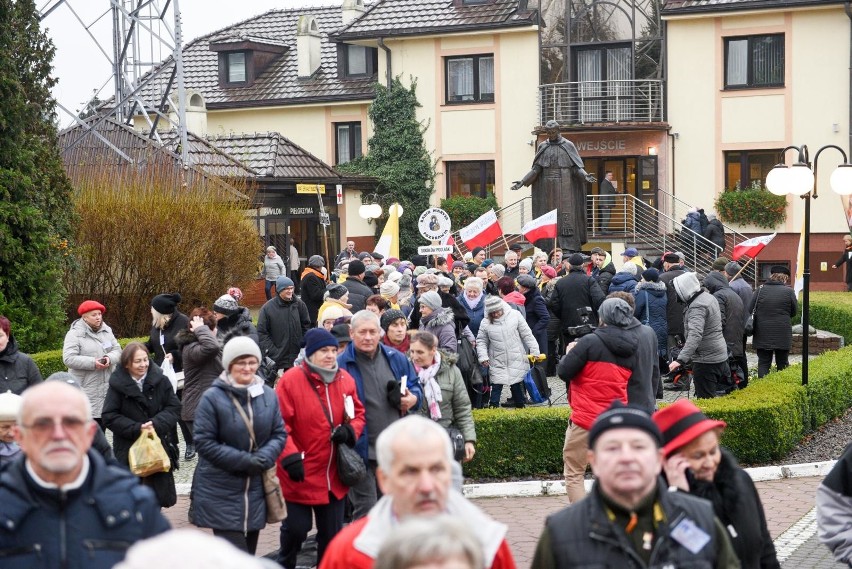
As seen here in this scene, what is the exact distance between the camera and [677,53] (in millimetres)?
35688

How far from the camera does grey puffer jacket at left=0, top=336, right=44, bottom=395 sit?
965 centimetres

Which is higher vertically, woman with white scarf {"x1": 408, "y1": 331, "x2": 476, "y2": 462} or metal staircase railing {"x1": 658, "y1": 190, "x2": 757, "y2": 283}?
metal staircase railing {"x1": 658, "y1": 190, "x2": 757, "y2": 283}

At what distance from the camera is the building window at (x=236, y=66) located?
43.8 metres

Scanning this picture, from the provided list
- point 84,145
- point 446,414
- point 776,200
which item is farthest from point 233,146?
point 446,414

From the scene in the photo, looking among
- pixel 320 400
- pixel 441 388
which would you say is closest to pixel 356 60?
pixel 441 388


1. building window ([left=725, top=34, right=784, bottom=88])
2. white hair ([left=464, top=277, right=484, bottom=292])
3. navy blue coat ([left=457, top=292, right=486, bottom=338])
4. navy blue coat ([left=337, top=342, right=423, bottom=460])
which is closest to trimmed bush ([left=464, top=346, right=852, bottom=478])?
navy blue coat ([left=457, top=292, right=486, bottom=338])

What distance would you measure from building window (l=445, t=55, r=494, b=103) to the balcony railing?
194 cm

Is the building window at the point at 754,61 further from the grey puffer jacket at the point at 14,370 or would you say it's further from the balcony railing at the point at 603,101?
the grey puffer jacket at the point at 14,370

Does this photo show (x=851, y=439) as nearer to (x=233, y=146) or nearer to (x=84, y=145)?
(x=84, y=145)

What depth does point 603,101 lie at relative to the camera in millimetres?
36531

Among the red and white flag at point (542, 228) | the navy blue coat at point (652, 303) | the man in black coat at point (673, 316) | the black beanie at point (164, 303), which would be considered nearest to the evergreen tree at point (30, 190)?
the black beanie at point (164, 303)

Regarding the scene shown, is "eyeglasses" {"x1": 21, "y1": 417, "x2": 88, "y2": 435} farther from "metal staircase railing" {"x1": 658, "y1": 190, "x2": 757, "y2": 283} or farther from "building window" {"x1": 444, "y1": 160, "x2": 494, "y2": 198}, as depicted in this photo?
"building window" {"x1": 444, "y1": 160, "x2": 494, "y2": 198}

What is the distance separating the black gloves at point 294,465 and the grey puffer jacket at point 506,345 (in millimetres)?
6373

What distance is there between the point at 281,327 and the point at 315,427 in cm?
662
